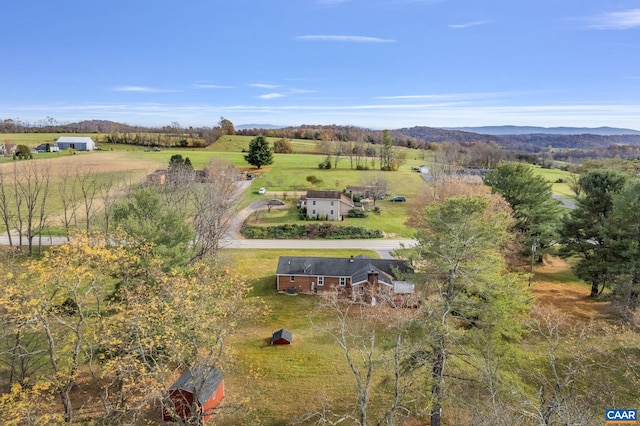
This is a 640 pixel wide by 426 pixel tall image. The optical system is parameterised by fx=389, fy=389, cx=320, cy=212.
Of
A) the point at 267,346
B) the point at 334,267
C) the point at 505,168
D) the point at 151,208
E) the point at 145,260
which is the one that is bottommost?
the point at 267,346

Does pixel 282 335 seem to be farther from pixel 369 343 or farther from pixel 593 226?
pixel 593 226

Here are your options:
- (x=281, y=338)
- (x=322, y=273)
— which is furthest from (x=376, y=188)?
(x=281, y=338)

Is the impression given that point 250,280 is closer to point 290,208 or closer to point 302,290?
point 302,290

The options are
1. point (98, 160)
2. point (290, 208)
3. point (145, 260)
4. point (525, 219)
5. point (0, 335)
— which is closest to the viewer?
point (0, 335)

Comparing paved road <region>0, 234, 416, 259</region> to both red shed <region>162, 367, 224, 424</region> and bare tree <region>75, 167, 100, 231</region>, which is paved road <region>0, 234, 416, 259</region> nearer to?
bare tree <region>75, 167, 100, 231</region>

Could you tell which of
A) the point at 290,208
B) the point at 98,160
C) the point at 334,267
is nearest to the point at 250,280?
the point at 334,267

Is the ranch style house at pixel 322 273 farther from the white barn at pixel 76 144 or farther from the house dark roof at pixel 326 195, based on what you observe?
the white barn at pixel 76 144

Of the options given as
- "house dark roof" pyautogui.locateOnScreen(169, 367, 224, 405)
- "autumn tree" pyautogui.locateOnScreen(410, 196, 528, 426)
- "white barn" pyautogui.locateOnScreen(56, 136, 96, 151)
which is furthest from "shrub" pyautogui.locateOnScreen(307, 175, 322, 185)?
"white barn" pyautogui.locateOnScreen(56, 136, 96, 151)
